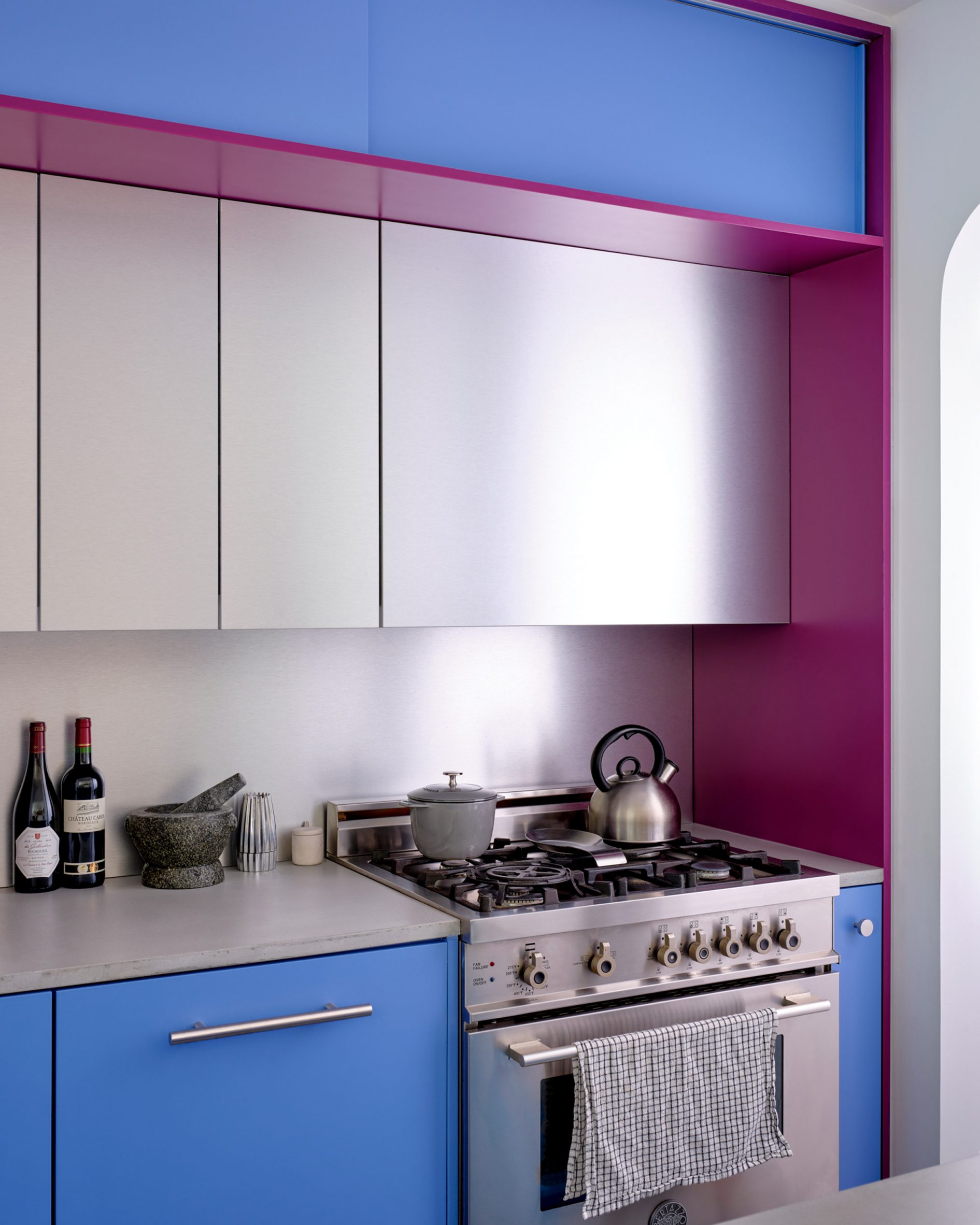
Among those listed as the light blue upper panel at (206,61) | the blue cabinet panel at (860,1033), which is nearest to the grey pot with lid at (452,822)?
the blue cabinet panel at (860,1033)

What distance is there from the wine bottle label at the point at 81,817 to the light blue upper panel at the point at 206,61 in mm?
1230

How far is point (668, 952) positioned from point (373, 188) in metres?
1.47

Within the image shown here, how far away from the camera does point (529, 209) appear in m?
2.14

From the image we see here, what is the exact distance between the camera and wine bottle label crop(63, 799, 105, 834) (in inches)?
85.8

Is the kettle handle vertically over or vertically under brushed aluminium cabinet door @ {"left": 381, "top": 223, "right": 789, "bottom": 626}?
under

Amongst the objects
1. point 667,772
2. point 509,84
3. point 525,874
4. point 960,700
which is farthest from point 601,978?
point 509,84

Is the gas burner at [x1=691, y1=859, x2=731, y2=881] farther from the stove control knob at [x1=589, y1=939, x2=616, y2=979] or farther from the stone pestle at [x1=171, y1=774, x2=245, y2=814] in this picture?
the stone pestle at [x1=171, y1=774, x2=245, y2=814]

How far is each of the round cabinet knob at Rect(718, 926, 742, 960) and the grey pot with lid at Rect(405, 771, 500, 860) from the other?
1.64 feet

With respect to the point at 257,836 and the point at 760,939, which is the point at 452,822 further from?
the point at 760,939

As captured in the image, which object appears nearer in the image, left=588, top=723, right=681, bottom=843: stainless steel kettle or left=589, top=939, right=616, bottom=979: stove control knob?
left=589, top=939, right=616, bottom=979: stove control knob

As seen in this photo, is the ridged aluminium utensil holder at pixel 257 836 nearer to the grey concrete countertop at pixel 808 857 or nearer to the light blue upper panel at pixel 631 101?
the grey concrete countertop at pixel 808 857

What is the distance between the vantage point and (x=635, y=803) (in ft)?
8.29

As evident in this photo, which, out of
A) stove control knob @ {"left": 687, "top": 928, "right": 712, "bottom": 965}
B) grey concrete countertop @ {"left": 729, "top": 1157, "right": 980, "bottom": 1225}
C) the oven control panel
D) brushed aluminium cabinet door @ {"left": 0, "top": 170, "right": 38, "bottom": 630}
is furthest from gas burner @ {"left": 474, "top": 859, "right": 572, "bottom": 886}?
grey concrete countertop @ {"left": 729, "top": 1157, "right": 980, "bottom": 1225}

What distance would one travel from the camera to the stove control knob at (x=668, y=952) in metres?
2.09
